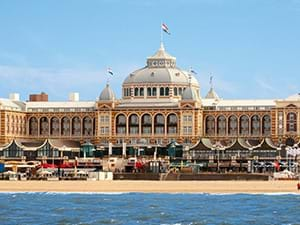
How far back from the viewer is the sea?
109500 millimetres

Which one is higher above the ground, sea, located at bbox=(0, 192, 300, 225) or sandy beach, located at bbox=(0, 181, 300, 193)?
sandy beach, located at bbox=(0, 181, 300, 193)

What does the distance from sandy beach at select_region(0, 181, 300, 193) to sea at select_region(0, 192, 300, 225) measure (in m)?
6.56

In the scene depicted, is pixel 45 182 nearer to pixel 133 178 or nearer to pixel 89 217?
pixel 133 178

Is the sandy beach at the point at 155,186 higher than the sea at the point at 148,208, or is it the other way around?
the sandy beach at the point at 155,186

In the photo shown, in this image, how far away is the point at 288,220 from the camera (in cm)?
10931

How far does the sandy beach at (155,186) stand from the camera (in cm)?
15712

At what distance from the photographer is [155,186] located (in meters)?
166

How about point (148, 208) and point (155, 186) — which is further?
point (155, 186)

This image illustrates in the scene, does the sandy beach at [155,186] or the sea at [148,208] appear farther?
the sandy beach at [155,186]

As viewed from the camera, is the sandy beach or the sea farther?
the sandy beach

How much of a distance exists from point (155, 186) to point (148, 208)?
136 feet

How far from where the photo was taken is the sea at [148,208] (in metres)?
110

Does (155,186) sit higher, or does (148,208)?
(155,186)

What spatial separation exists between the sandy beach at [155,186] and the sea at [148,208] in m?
6.56
